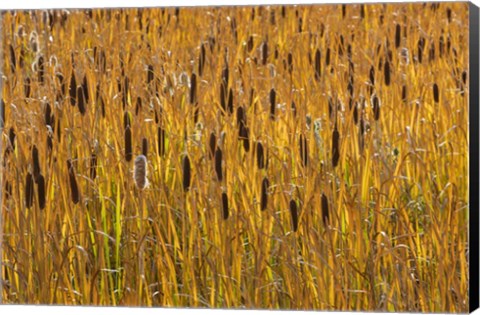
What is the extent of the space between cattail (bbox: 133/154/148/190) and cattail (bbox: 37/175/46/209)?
2.10 ft

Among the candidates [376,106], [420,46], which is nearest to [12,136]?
[376,106]

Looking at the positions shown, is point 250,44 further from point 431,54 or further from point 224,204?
point 431,54

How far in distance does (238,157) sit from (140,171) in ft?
2.12

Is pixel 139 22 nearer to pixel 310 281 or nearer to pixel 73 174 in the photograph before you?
pixel 73 174

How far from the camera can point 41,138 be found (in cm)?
973

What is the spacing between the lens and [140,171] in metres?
9.53

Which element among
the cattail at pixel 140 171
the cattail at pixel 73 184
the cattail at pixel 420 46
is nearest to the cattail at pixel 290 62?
the cattail at pixel 420 46

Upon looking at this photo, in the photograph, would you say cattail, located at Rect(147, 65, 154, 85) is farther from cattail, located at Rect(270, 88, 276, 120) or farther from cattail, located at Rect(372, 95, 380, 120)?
cattail, located at Rect(372, 95, 380, 120)

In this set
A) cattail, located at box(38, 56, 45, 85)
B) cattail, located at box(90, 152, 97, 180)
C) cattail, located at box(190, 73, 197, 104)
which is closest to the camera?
cattail, located at box(190, 73, 197, 104)

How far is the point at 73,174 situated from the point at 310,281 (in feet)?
5.58

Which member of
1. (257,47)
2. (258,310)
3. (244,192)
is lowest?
(258,310)

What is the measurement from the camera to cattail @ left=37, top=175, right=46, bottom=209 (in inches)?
383

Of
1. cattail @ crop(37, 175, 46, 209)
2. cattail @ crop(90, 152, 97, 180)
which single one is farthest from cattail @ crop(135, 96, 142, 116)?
cattail @ crop(37, 175, 46, 209)

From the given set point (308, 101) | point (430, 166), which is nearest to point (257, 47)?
point (308, 101)
